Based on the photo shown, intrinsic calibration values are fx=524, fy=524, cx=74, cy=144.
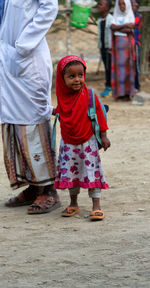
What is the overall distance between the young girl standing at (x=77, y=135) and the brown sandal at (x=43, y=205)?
0.33m

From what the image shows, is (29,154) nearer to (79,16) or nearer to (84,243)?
(84,243)

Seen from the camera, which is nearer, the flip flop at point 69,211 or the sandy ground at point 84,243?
the sandy ground at point 84,243

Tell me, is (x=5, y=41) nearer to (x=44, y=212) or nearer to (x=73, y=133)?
(x=73, y=133)

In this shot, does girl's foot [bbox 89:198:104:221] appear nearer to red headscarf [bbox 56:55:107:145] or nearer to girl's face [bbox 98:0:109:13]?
red headscarf [bbox 56:55:107:145]

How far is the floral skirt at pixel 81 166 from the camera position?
396 centimetres

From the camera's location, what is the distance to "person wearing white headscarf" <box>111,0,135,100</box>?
32.5 feet

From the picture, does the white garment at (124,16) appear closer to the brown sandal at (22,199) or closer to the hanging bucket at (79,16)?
the hanging bucket at (79,16)

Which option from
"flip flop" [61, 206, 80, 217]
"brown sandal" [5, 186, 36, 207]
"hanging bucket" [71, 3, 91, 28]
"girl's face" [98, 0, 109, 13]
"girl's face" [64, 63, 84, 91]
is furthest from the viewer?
"hanging bucket" [71, 3, 91, 28]

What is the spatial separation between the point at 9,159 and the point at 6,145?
0.12 meters

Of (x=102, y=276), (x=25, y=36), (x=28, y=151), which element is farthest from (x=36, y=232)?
(x=25, y=36)

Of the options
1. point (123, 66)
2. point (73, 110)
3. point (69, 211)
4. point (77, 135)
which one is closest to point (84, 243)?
point (69, 211)

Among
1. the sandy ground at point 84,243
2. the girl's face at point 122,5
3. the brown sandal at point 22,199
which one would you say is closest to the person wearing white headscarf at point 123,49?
the girl's face at point 122,5

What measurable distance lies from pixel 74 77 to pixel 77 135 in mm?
431

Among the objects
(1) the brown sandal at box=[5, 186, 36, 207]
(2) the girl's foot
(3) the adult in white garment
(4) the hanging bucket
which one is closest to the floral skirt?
(2) the girl's foot
